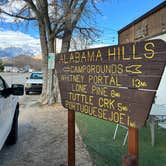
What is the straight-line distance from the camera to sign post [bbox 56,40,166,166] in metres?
2.64

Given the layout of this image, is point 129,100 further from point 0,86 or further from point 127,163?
point 0,86

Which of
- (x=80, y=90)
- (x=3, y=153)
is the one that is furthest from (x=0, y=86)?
(x=80, y=90)

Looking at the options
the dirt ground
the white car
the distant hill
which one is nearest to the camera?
the white car

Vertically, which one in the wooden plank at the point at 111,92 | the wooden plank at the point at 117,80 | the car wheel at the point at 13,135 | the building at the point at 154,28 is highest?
the building at the point at 154,28

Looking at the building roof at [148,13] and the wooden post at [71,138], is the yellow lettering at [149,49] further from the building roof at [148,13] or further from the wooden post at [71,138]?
the building roof at [148,13]

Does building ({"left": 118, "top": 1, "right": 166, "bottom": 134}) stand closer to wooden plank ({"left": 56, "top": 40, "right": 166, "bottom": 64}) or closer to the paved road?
the paved road

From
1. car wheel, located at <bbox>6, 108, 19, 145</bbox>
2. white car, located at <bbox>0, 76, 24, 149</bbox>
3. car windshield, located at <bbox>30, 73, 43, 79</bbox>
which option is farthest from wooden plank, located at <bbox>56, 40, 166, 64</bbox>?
car windshield, located at <bbox>30, 73, 43, 79</bbox>

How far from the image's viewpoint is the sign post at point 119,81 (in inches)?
104

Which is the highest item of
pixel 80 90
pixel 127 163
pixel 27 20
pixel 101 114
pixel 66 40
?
pixel 27 20

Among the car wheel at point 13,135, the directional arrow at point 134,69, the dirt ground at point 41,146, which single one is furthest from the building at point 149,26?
the directional arrow at point 134,69

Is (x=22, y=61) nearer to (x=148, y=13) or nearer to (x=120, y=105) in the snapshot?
(x=148, y=13)

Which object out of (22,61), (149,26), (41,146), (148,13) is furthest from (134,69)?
(22,61)

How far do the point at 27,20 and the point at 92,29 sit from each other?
287 cm

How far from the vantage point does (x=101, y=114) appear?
3.36 metres
